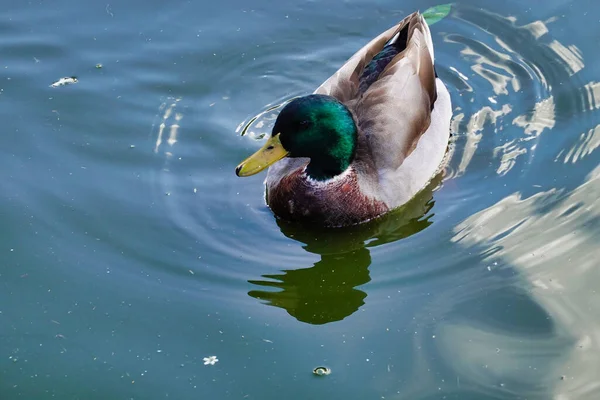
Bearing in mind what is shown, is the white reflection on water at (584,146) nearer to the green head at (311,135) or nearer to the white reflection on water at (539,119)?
the white reflection on water at (539,119)

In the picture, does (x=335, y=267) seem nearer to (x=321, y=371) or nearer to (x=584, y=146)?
(x=321, y=371)

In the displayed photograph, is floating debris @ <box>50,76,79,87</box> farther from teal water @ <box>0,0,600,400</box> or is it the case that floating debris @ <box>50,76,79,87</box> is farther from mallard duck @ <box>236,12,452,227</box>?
mallard duck @ <box>236,12,452,227</box>

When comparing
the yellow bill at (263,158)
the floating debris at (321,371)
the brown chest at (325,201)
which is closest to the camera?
the floating debris at (321,371)

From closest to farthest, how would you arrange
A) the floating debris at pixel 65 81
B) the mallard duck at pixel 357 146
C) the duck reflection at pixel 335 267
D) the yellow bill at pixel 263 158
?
1. the duck reflection at pixel 335 267
2. the yellow bill at pixel 263 158
3. the mallard duck at pixel 357 146
4. the floating debris at pixel 65 81

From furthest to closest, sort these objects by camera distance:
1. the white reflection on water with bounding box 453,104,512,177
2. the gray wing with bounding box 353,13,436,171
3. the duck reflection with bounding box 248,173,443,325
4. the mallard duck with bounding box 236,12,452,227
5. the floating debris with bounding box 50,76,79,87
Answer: the floating debris with bounding box 50,76,79,87
the white reflection on water with bounding box 453,104,512,177
the gray wing with bounding box 353,13,436,171
the mallard duck with bounding box 236,12,452,227
the duck reflection with bounding box 248,173,443,325

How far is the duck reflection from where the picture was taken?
5625 millimetres

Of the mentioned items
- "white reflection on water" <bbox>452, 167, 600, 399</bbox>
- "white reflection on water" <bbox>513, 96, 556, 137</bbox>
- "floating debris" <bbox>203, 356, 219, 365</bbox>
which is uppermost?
"white reflection on water" <bbox>513, 96, 556, 137</bbox>

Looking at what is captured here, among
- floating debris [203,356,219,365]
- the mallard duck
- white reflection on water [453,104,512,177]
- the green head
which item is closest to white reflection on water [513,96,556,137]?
white reflection on water [453,104,512,177]

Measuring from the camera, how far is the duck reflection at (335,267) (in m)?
5.62

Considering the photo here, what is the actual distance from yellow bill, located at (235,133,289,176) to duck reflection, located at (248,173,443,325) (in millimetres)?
546

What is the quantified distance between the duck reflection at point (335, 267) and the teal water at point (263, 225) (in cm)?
1

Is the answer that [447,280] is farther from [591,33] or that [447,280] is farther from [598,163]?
[591,33]

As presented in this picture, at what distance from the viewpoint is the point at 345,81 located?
6910 millimetres

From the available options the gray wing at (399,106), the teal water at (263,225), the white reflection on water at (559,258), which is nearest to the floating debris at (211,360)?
the teal water at (263,225)
